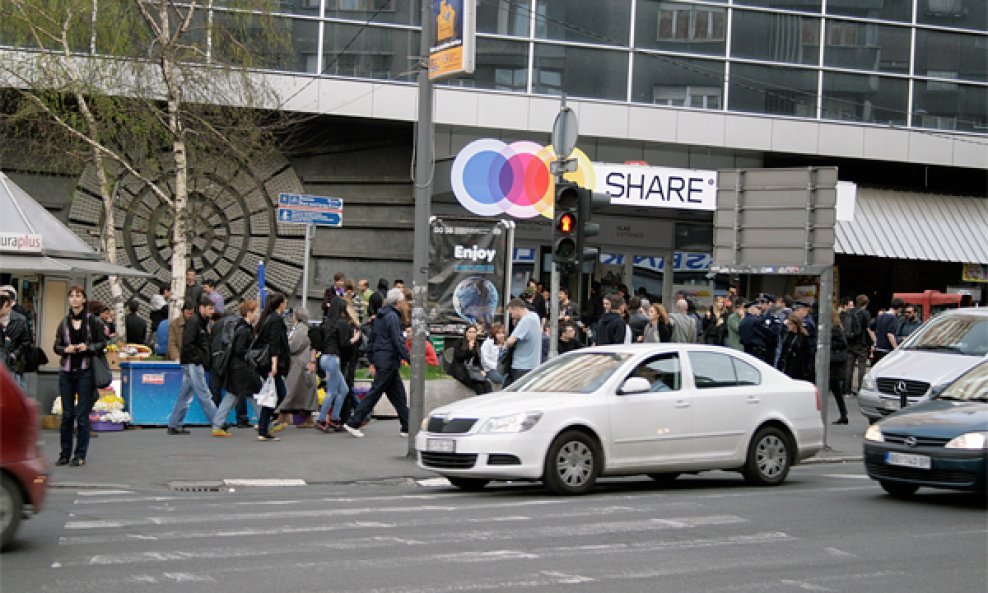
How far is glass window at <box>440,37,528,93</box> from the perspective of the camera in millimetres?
28234

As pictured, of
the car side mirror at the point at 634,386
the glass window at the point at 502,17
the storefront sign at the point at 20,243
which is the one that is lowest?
the car side mirror at the point at 634,386

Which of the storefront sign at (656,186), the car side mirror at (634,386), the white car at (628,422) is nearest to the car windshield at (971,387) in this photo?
the white car at (628,422)

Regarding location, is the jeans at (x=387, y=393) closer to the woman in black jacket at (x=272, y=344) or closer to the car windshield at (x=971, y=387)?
the woman in black jacket at (x=272, y=344)

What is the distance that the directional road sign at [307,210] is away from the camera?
60.5 feet

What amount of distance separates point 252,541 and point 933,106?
84.0 feet

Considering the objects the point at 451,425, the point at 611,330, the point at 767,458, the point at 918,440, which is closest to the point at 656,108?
the point at 611,330

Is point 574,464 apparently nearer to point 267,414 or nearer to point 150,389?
point 267,414

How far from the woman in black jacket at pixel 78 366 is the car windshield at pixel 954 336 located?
37.4ft

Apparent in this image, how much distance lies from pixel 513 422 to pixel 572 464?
72 centimetres

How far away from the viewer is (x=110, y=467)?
47.6 ft

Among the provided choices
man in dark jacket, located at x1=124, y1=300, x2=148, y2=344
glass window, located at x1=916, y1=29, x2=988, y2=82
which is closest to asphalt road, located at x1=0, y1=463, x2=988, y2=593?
man in dark jacket, located at x1=124, y1=300, x2=148, y2=344

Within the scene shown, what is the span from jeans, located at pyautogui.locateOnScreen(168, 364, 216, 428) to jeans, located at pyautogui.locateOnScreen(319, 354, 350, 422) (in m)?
1.54

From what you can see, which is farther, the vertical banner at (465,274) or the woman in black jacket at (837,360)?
the vertical banner at (465,274)

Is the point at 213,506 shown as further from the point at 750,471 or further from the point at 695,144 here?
the point at 695,144
